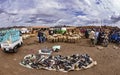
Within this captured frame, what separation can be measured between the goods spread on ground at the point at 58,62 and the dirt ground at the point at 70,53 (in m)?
0.52

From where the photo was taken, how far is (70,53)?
2736 cm

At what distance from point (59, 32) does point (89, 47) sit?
18.2ft

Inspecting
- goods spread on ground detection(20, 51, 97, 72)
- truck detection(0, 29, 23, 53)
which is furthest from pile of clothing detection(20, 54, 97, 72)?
truck detection(0, 29, 23, 53)

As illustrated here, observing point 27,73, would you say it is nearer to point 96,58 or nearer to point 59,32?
point 96,58

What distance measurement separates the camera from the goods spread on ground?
2364cm

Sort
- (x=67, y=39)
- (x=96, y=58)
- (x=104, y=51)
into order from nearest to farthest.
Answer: (x=96, y=58)
(x=104, y=51)
(x=67, y=39)

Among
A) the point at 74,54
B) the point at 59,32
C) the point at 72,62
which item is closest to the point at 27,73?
the point at 72,62

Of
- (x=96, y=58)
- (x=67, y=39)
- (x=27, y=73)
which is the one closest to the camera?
(x=27, y=73)

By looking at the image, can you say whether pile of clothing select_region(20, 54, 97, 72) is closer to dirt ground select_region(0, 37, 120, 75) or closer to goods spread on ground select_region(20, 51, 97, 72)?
goods spread on ground select_region(20, 51, 97, 72)

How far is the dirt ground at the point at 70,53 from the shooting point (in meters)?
23.0

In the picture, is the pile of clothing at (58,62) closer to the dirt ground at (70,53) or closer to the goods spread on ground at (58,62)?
the goods spread on ground at (58,62)

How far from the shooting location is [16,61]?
25266 millimetres

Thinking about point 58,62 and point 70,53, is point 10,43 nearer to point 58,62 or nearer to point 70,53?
point 58,62

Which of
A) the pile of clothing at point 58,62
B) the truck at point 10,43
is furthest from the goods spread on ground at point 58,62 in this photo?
the truck at point 10,43
